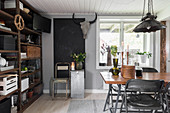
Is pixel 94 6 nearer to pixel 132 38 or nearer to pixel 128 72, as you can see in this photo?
pixel 132 38

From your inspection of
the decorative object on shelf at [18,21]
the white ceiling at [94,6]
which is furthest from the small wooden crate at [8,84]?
the white ceiling at [94,6]

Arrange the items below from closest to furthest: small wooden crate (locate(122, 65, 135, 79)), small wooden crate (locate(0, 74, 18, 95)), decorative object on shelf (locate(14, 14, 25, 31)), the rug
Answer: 1. small wooden crate (locate(122, 65, 135, 79))
2. small wooden crate (locate(0, 74, 18, 95))
3. decorative object on shelf (locate(14, 14, 25, 31))
4. the rug

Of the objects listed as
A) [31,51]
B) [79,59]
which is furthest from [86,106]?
[31,51]

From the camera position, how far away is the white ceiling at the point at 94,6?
3.06m

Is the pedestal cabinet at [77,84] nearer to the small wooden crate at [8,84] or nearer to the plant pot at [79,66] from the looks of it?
the plant pot at [79,66]

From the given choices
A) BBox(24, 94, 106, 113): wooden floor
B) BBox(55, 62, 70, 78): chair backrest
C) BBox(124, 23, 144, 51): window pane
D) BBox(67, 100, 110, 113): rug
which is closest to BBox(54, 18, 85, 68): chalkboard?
BBox(55, 62, 70, 78): chair backrest

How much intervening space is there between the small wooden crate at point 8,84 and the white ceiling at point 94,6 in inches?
74.1

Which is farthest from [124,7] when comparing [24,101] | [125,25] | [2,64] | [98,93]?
[24,101]

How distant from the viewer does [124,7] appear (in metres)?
3.44

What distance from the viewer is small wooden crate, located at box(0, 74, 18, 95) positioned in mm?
2143

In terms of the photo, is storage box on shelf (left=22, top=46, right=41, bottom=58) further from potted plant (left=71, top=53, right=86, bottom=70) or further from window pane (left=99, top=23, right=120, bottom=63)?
window pane (left=99, top=23, right=120, bottom=63)

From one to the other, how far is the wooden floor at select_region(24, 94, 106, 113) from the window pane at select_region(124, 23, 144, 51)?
Result: 1.93m

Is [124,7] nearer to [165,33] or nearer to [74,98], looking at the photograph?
[165,33]

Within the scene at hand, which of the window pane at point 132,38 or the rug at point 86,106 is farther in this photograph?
the window pane at point 132,38
